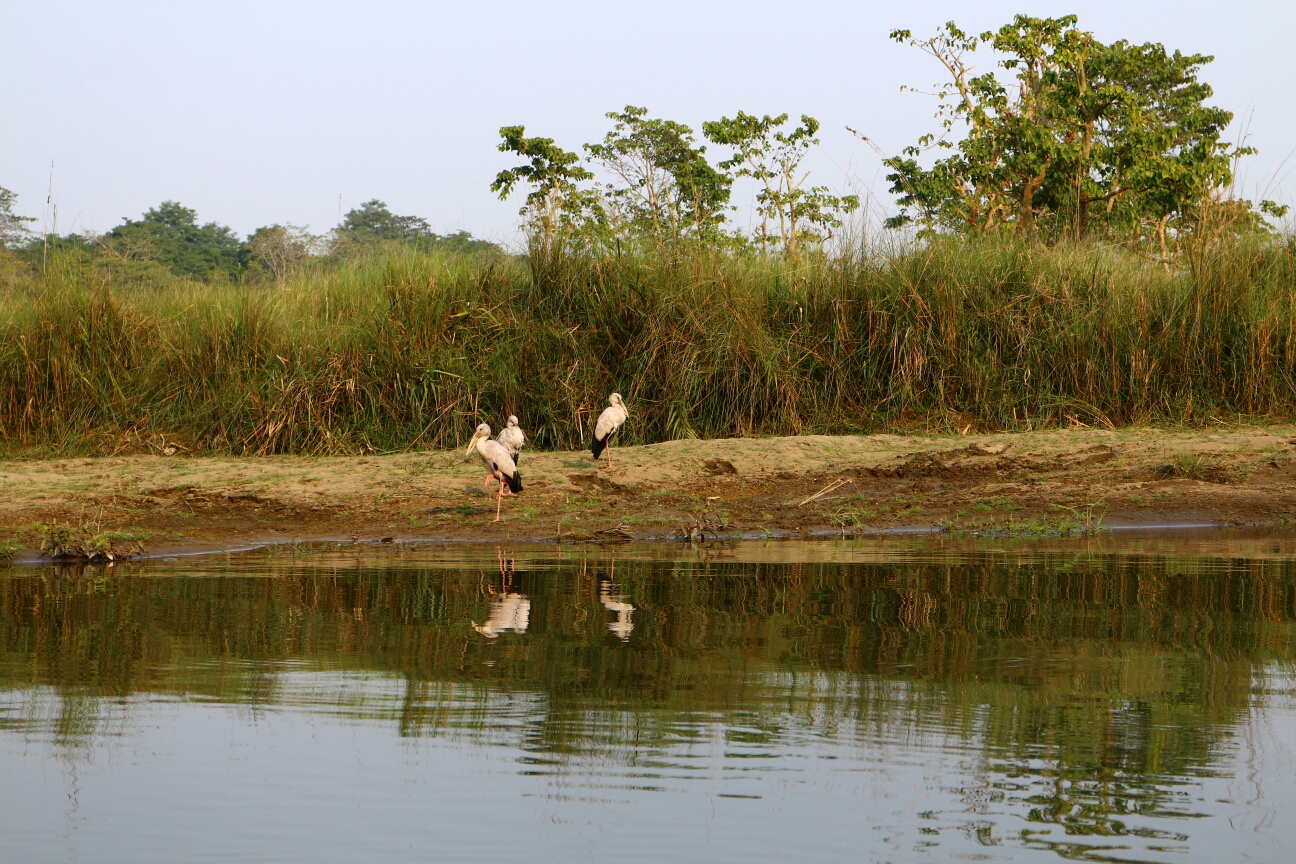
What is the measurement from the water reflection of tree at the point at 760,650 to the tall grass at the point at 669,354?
433cm

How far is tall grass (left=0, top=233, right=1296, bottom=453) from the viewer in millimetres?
10570

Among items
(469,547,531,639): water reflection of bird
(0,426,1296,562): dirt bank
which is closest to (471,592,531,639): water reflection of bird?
(469,547,531,639): water reflection of bird

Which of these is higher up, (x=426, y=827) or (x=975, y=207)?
(x=975, y=207)

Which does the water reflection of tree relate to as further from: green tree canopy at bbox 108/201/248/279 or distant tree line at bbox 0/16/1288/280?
green tree canopy at bbox 108/201/248/279

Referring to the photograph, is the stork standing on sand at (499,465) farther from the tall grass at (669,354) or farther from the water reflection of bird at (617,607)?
the water reflection of bird at (617,607)

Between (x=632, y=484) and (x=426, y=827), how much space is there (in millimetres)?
6497

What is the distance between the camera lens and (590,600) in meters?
5.33

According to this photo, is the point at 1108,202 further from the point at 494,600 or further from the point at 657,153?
the point at 494,600

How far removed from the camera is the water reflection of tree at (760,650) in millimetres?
3170

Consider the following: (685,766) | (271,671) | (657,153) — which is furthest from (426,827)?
(657,153)

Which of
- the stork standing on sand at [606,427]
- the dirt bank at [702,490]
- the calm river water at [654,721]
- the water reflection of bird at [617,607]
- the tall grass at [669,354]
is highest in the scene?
the tall grass at [669,354]

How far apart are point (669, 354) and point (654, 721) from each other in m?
7.44

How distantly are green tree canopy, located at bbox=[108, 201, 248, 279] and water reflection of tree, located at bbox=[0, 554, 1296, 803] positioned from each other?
3398 cm

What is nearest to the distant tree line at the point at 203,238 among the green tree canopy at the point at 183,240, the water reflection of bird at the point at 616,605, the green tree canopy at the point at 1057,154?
the green tree canopy at the point at 183,240
